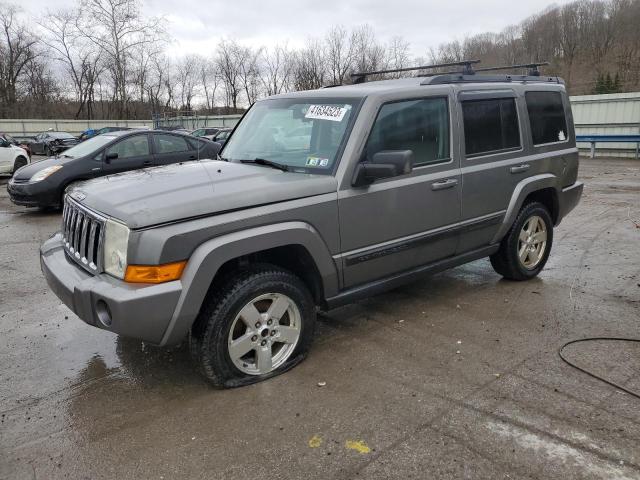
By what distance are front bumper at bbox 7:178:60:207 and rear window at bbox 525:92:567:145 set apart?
8518 mm

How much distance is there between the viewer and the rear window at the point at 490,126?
4.66m

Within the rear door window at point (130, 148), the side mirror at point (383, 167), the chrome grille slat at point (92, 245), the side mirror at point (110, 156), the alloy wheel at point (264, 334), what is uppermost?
the rear door window at point (130, 148)

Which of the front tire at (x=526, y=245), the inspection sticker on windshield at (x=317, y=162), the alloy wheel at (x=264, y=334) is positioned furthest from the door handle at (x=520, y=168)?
the alloy wheel at (x=264, y=334)

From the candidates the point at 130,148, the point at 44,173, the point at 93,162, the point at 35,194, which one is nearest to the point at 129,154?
the point at 130,148

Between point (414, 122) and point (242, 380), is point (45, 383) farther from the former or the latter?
point (414, 122)

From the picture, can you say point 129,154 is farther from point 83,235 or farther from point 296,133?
point 83,235

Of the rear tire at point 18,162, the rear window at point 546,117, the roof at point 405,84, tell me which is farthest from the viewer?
the rear tire at point 18,162

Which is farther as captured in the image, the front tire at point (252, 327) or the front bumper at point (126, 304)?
the front tire at point (252, 327)

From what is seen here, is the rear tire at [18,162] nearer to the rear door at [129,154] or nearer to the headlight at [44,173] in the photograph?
A: the headlight at [44,173]

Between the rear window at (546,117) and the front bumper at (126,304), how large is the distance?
3965 millimetres

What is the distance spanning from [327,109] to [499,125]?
181 cm

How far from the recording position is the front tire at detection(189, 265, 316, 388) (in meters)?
3.34

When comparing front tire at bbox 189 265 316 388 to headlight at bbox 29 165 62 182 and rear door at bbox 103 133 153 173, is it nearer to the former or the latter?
rear door at bbox 103 133 153 173

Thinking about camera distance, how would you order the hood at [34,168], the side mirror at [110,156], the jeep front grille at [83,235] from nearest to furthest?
1. the jeep front grille at [83,235]
2. the side mirror at [110,156]
3. the hood at [34,168]
